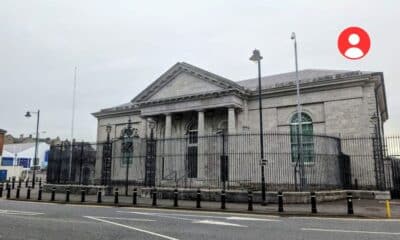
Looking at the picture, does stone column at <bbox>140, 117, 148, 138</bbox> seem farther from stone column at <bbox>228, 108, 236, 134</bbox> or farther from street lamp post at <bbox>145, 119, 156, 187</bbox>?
street lamp post at <bbox>145, 119, 156, 187</bbox>

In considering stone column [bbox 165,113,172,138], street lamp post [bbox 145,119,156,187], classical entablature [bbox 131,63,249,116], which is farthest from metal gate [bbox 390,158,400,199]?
stone column [bbox 165,113,172,138]

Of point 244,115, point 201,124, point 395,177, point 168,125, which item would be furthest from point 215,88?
point 395,177

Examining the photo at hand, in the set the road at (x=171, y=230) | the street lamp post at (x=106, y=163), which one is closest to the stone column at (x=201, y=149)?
the street lamp post at (x=106, y=163)

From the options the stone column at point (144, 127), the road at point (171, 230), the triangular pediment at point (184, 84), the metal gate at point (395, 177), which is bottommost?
the road at point (171, 230)

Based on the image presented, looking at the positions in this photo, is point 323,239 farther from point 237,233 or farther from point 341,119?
point 341,119

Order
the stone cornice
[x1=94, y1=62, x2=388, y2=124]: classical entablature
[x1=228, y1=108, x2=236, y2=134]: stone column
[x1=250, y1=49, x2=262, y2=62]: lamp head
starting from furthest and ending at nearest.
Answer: the stone cornice < [x1=228, y1=108, x2=236, y2=134]: stone column < [x1=94, y1=62, x2=388, y2=124]: classical entablature < [x1=250, y1=49, x2=262, y2=62]: lamp head

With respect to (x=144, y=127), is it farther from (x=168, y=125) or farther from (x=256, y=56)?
(x=256, y=56)

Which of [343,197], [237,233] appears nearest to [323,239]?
[237,233]

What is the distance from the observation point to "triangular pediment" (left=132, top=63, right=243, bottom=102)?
30.2 metres

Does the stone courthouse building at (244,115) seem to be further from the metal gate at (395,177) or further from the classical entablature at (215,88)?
the metal gate at (395,177)

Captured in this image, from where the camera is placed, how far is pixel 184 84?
32.3m

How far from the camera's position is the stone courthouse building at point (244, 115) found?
77.7ft

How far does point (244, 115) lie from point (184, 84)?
21.5ft

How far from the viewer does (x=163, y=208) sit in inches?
623
